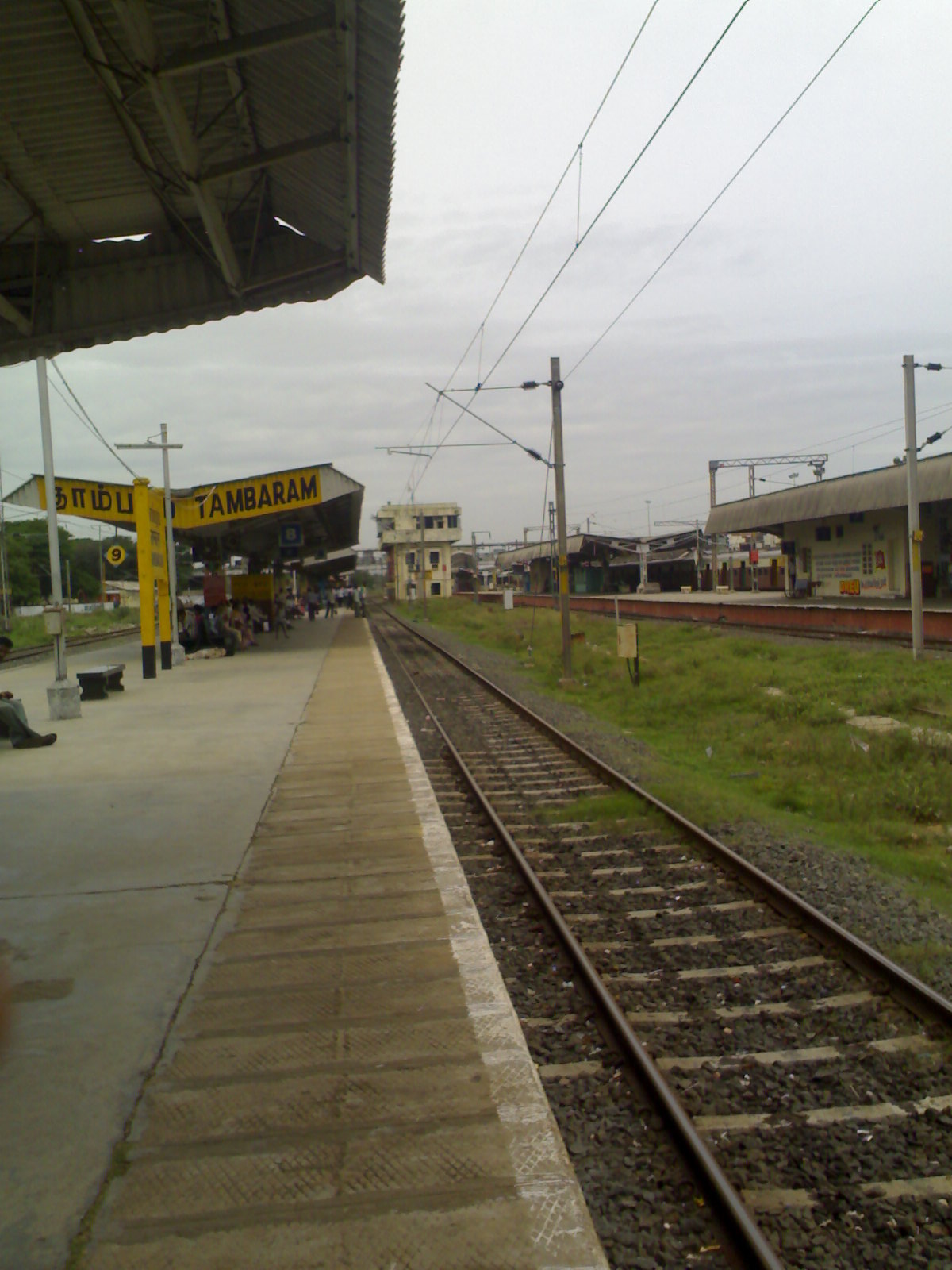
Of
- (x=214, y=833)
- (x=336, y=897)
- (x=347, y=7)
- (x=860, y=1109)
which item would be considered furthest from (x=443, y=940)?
(x=347, y=7)

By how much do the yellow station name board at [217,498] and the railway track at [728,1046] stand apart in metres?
21.4

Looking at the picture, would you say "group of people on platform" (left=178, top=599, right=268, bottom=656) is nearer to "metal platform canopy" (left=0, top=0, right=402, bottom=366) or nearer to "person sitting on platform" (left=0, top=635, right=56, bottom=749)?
"person sitting on platform" (left=0, top=635, right=56, bottom=749)

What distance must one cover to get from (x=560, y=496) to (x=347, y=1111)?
1657 cm

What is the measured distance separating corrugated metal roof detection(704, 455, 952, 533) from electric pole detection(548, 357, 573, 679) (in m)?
15.0

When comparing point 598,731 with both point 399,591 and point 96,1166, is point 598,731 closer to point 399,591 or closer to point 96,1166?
point 96,1166

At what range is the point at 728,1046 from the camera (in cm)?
444

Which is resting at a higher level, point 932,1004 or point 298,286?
point 298,286

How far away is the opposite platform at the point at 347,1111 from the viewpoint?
9.67 feet

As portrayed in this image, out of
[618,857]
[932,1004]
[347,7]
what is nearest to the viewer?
[932,1004]

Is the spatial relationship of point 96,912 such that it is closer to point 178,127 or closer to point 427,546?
point 178,127

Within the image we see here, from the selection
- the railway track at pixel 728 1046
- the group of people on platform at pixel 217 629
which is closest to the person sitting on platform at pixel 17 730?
the railway track at pixel 728 1046

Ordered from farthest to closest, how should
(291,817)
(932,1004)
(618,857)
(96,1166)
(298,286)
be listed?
1. (298,286)
2. (291,817)
3. (618,857)
4. (932,1004)
5. (96,1166)

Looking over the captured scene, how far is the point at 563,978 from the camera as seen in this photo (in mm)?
5254

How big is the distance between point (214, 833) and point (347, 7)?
227 inches
